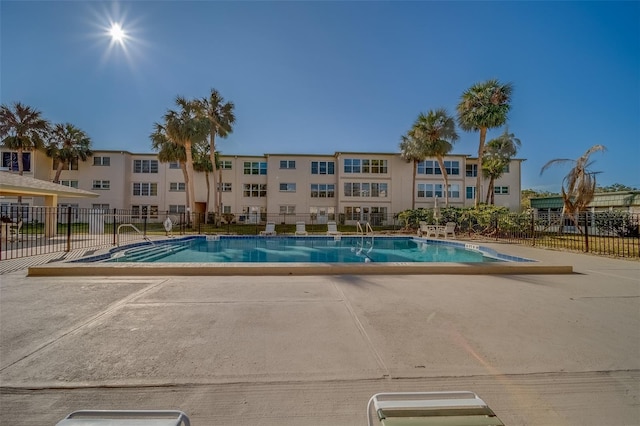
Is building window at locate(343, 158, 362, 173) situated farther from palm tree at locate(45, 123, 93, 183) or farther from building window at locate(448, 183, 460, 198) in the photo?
palm tree at locate(45, 123, 93, 183)

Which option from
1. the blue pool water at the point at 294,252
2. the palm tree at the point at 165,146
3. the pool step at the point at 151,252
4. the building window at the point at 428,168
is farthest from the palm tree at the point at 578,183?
the palm tree at the point at 165,146

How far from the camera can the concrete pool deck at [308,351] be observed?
2.24 metres

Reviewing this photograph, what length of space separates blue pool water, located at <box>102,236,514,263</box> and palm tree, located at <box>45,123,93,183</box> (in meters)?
23.3

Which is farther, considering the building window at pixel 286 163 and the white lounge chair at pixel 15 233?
the building window at pixel 286 163

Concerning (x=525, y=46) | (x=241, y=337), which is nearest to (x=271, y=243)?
(x=241, y=337)

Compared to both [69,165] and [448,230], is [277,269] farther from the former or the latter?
[69,165]

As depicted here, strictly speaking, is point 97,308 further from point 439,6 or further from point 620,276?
point 439,6

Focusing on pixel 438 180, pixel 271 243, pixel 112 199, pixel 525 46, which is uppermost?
pixel 525 46

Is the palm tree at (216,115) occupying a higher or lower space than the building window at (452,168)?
higher

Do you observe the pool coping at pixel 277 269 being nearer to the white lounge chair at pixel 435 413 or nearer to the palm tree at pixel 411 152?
the white lounge chair at pixel 435 413

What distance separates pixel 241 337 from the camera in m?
3.43

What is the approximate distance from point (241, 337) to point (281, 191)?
95.5 feet

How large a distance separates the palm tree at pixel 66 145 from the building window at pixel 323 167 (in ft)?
79.6

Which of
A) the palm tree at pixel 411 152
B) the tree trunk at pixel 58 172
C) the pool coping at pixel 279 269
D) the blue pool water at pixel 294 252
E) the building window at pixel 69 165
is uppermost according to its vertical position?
the palm tree at pixel 411 152
